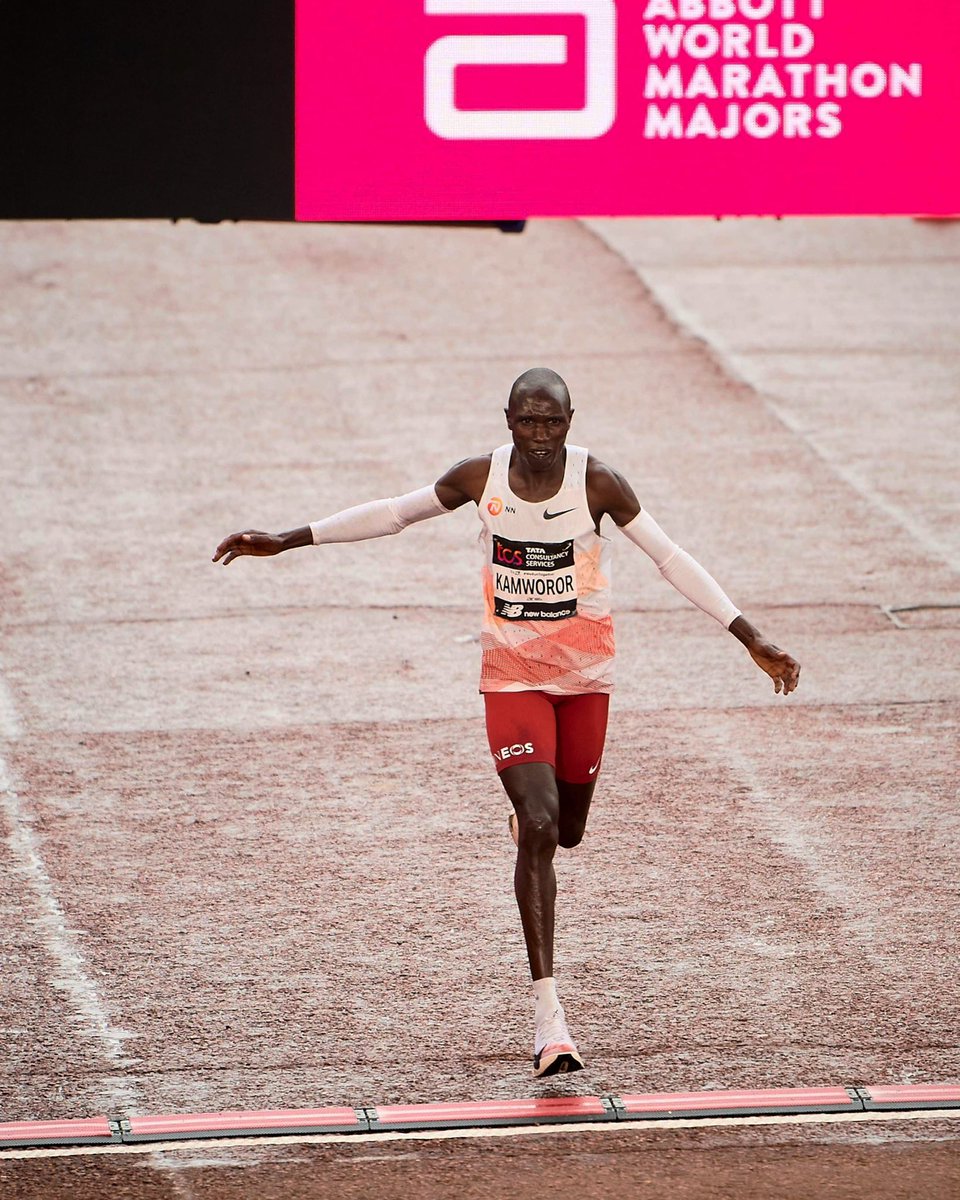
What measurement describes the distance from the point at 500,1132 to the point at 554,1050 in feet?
1.23

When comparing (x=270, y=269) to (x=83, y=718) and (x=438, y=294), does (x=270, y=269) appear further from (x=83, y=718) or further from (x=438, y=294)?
(x=83, y=718)

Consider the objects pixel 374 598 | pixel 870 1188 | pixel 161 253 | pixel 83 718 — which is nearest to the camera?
pixel 870 1188

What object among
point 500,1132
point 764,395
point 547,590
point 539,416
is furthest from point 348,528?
point 764,395

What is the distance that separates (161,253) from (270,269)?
148 centimetres

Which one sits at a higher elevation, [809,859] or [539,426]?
[539,426]

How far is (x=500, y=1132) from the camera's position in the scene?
6.55 meters

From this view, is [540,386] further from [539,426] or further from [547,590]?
[547,590]

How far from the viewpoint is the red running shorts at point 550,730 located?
23.8ft

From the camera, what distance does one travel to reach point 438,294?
73.2 feet

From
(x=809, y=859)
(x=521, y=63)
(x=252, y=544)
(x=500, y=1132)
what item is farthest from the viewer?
(x=809, y=859)

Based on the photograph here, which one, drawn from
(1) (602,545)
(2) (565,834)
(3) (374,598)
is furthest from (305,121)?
(3) (374,598)

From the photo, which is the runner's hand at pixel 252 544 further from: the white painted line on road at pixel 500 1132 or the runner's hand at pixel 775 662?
the white painted line on road at pixel 500 1132

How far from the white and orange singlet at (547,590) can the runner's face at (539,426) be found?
0.16m

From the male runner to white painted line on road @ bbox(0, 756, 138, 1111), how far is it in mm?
1488
